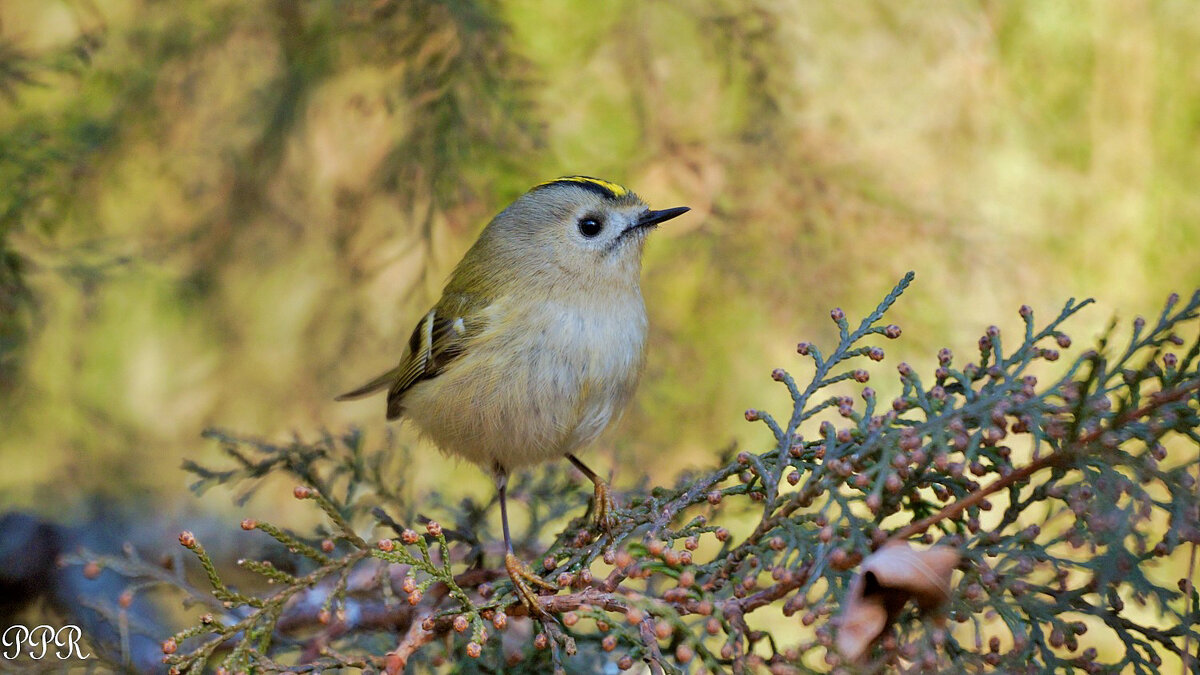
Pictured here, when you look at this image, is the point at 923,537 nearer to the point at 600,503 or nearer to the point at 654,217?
the point at 600,503

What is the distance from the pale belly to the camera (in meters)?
1.48

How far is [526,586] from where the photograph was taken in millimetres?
1075

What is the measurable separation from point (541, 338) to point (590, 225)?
275 mm

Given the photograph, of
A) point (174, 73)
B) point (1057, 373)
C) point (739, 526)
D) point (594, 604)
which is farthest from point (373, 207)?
point (1057, 373)

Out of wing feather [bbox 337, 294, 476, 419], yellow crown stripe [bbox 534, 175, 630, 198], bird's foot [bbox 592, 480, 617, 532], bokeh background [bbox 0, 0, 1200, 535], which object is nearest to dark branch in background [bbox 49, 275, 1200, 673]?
bird's foot [bbox 592, 480, 617, 532]

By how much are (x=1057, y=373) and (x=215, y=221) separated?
2.07 meters

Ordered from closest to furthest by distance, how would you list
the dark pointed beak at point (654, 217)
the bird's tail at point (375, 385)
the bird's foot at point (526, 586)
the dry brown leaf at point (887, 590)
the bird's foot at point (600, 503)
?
the dry brown leaf at point (887, 590)
the bird's foot at point (526, 586)
the bird's foot at point (600, 503)
the dark pointed beak at point (654, 217)
the bird's tail at point (375, 385)

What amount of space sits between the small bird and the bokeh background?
249 mm

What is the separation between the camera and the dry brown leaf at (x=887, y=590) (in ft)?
2.62

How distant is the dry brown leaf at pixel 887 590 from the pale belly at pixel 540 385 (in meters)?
0.72

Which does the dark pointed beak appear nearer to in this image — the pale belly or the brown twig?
the pale belly

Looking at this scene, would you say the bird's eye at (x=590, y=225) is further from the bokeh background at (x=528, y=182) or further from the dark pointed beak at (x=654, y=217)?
the bokeh background at (x=528, y=182)

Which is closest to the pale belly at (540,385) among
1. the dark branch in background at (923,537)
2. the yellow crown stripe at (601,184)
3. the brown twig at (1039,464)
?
the yellow crown stripe at (601,184)

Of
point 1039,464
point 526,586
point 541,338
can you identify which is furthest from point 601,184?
point 1039,464
